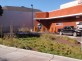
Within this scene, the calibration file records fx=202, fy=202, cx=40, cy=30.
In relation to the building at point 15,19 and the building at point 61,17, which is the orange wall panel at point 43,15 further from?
the building at point 15,19

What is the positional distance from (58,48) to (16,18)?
3628 cm

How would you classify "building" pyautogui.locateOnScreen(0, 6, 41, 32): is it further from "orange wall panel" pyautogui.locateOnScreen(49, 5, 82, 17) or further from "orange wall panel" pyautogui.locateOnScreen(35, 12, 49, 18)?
"orange wall panel" pyautogui.locateOnScreen(49, 5, 82, 17)

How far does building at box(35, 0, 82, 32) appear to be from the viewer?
3228 cm

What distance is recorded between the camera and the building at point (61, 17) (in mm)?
32275

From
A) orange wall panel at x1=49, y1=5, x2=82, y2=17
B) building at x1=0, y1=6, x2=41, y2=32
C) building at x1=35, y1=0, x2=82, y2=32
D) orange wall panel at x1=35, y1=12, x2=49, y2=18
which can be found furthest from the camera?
building at x1=0, y1=6, x2=41, y2=32

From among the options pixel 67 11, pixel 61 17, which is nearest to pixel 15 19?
pixel 61 17

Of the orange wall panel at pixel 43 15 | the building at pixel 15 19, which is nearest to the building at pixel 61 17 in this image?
the orange wall panel at pixel 43 15

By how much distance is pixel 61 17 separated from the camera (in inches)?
1431

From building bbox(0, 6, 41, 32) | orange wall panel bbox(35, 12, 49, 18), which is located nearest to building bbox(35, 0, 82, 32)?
orange wall panel bbox(35, 12, 49, 18)

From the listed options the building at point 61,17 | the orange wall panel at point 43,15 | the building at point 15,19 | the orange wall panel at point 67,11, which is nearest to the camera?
the orange wall panel at point 67,11

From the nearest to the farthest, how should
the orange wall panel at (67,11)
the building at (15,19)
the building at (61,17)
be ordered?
1. the orange wall panel at (67,11)
2. the building at (61,17)
3. the building at (15,19)

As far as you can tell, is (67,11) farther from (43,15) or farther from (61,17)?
(43,15)

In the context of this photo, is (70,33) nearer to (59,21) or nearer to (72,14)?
(72,14)

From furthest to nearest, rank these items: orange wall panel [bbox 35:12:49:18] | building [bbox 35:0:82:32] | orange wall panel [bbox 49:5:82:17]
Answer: orange wall panel [bbox 35:12:49:18] < building [bbox 35:0:82:32] < orange wall panel [bbox 49:5:82:17]
